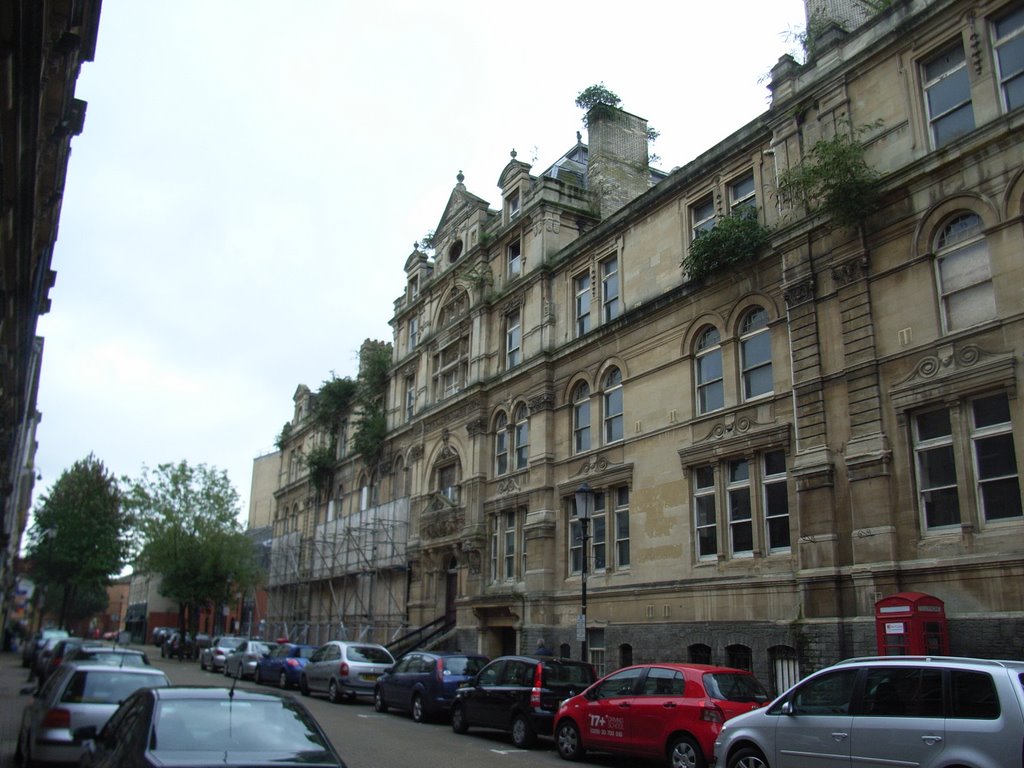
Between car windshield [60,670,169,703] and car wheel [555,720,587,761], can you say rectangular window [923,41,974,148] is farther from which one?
car windshield [60,670,169,703]

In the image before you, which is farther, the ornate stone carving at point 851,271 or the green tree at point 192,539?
the green tree at point 192,539

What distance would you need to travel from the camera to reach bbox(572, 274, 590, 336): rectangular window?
88.7ft

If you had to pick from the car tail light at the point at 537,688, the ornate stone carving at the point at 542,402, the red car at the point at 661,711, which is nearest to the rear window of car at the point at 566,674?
the car tail light at the point at 537,688

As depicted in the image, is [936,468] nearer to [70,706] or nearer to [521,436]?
[70,706]

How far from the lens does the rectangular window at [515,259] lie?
31422 mm

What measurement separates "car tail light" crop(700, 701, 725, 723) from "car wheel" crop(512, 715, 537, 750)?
185 inches

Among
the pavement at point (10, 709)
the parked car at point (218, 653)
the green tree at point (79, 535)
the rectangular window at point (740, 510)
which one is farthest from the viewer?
the green tree at point (79, 535)

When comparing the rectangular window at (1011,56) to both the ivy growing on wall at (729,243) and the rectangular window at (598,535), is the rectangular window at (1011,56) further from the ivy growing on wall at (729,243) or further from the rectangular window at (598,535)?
the rectangular window at (598,535)

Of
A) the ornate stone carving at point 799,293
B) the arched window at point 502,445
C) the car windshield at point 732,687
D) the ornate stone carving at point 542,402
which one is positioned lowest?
the car windshield at point 732,687

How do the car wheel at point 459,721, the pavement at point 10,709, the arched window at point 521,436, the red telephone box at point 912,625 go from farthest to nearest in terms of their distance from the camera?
the arched window at point 521,436 → the car wheel at point 459,721 → the red telephone box at point 912,625 → the pavement at point 10,709

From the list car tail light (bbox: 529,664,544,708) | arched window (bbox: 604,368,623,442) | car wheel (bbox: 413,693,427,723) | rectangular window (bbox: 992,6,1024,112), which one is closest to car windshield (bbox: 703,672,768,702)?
car tail light (bbox: 529,664,544,708)

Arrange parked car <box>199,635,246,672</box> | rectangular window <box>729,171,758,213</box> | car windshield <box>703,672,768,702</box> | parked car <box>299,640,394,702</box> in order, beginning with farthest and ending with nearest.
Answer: parked car <box>199,635,246,672</box> → parked car <box>299,640,394,702</box> → rectangular window <box>729,171,758,213</box> → car windshield <box>703,672,768,702</box>

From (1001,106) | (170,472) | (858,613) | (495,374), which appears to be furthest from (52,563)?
(1001,106)

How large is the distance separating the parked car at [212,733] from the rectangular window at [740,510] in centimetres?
1421
